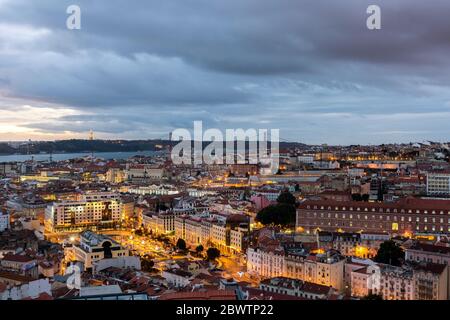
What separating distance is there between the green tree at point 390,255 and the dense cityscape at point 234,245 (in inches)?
0.6

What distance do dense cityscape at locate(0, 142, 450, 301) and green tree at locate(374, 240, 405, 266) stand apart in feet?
0.05

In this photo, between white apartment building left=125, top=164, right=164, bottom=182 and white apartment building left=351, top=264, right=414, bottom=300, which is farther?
white apartment building left=125, top=164, right=164, bottom=182

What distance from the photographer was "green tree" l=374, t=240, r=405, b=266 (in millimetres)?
7676

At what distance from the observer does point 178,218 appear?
11984 mm

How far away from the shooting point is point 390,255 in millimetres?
7742

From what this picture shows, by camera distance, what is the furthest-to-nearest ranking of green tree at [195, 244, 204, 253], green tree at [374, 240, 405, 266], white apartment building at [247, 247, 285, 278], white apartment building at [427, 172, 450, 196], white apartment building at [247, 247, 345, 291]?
white apartment building at [427, 172, 450, 196]
green tree at [195, 244, 204, 253]
white apartment building at [247, 247, 285, 278]
green tree at [374, 240, 405, 266]
white apartment building at [247, 247, 345, 291]

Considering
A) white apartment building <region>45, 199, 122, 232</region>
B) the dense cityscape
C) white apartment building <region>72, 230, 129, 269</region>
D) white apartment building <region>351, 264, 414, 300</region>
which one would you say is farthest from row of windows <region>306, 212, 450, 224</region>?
white apartment building <region>45, 199, 122, 232</region>

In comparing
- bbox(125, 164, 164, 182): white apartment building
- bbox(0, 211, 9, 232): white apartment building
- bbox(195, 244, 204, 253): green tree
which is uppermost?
bbox(125, 164, 164, 182): white apartment building

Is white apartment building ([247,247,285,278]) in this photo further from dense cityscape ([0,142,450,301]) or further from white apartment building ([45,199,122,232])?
white apartment building ([45,199,122,232])

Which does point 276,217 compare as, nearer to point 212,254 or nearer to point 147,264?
point 212,254

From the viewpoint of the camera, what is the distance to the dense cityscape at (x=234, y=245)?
6.18 metres

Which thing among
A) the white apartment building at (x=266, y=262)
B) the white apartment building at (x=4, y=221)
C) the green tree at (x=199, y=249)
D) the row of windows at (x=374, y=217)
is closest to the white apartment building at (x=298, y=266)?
the white apartment building at (x=266, y=262)

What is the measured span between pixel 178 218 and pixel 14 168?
21787 millimetres
